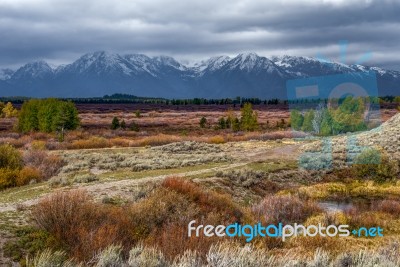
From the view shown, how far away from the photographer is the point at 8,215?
1264cm

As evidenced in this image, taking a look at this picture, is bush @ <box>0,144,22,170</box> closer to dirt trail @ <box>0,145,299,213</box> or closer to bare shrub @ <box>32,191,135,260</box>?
dirt trail @ <box>0,145,299,213</box>

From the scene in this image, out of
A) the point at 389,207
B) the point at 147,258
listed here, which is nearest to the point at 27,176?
the point at 147,258

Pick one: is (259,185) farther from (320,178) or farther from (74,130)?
(74,130)

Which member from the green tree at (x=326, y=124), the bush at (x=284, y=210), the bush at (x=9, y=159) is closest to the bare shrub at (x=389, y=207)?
the bush at (x=284, y=210)

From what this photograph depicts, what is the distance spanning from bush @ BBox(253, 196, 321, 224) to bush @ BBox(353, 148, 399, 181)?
1404cm

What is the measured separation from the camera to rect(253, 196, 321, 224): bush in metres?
15.9

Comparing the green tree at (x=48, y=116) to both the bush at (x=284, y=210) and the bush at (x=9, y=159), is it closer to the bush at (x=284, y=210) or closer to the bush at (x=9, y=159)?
the bush at (x=9, y=159)

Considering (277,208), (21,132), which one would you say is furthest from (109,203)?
(21,132)

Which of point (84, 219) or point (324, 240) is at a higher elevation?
point (84, 219)

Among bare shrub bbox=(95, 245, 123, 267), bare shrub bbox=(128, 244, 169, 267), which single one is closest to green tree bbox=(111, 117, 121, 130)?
bare shrub bbox=(128, 244, 169, 267)

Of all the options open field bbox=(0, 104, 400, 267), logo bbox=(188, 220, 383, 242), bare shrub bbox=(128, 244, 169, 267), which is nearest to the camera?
bare shrub bbox=(128, 244, 169, 267)

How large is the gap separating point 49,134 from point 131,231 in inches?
2254

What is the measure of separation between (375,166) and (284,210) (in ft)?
56.7

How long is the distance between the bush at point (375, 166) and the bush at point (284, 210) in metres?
14.0
